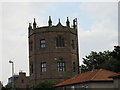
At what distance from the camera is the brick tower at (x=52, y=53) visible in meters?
70.6

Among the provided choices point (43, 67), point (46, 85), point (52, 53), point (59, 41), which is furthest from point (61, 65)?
point (46, 85)

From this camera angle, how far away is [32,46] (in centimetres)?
7369

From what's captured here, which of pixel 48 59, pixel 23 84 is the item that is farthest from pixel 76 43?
pixel 23 84

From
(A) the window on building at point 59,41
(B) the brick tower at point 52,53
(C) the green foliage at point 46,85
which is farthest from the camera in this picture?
(A) the window on building at point 59,41

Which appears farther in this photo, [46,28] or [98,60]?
[98,60]

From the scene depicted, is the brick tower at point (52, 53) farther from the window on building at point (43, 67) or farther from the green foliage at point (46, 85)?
the green foliage at point (46, 85)

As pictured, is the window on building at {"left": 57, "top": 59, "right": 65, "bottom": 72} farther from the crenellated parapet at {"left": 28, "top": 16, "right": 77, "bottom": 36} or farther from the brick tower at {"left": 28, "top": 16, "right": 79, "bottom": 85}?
the crenellated parapet at {"left": 28, "top": 16, "right": 77, "bottom": 36}

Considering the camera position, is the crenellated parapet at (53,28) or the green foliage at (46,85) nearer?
the green foliage at (46,85)

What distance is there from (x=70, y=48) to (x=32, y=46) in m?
7.90

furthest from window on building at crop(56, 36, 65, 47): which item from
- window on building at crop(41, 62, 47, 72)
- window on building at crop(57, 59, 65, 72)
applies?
window on building at crop(41, 62, 47, 72)

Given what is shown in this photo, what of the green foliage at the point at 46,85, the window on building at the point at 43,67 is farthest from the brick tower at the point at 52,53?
the green foliage at the point at 46,85

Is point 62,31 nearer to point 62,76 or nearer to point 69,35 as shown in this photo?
point 69,35

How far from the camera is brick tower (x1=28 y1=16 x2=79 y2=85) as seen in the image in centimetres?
7062

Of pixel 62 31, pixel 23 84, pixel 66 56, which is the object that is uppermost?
pixel 62 31
